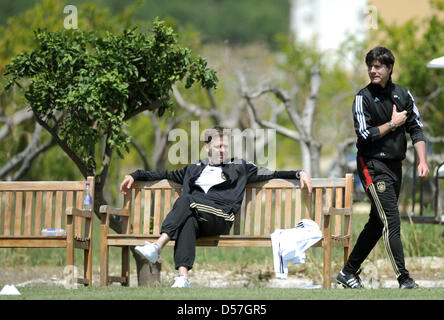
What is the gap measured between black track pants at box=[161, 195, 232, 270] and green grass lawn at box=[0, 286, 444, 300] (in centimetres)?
71

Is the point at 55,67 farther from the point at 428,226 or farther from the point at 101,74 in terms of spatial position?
the point at 428,226

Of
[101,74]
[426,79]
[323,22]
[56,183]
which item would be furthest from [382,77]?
[323,22]

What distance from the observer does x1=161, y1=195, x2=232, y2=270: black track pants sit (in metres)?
6.79

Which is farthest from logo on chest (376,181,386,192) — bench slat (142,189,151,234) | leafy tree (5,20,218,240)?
bench slat (142,189,151,234)

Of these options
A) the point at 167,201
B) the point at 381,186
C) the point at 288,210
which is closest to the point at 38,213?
the point at 167,201

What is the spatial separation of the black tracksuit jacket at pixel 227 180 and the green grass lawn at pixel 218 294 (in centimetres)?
128

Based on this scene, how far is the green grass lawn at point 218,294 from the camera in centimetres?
548

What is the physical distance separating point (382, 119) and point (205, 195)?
162cm

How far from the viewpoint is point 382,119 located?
6.50m

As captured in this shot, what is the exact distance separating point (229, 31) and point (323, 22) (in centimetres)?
907

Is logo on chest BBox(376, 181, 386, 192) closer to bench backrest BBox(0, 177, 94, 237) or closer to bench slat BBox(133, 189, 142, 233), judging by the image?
bench slat BBox(133, 189, 142, 233)

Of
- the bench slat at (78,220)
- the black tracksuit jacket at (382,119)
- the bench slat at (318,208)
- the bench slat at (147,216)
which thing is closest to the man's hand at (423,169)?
the black tracksuit jacket at (382,119)

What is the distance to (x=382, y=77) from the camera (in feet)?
21.2

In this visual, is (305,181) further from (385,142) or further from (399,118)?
(399,118)
